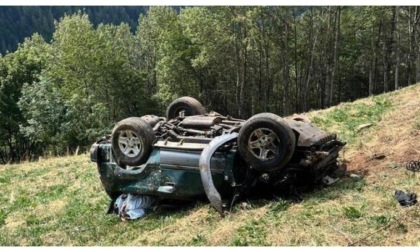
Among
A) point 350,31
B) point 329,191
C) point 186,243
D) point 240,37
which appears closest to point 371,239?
point 329,191

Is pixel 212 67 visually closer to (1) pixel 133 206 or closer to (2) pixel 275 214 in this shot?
(1) pixel 133 206

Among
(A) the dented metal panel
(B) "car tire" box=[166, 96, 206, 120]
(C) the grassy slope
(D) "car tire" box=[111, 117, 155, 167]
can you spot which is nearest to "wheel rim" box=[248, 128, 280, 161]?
(A) the dented metal panel

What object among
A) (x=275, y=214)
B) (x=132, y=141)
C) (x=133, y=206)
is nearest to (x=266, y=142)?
(x=275, y=214)

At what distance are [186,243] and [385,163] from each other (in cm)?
357

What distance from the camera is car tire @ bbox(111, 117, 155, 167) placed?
7.62 meters

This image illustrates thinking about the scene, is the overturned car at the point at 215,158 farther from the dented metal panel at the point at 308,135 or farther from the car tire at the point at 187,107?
the car tire at the point at 187,107

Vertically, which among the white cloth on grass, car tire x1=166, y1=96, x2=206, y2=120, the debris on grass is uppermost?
car tire x1=166, y1=96, x2=206, y2=120

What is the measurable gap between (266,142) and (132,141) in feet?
6.91

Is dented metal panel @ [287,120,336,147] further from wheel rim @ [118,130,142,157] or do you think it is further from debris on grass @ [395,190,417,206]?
wheel rim @ [118,130,142,157]

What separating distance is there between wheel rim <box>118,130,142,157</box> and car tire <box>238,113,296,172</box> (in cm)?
172

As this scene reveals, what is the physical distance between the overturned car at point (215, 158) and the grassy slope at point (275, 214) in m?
0.29

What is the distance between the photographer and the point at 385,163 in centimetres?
801

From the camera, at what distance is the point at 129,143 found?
7.82 m

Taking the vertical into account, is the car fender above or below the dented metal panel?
below
